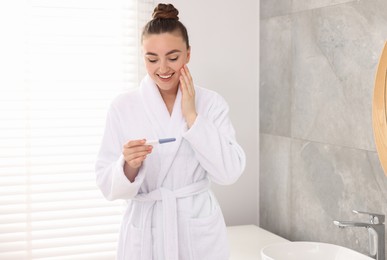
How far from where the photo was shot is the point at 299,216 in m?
2.48

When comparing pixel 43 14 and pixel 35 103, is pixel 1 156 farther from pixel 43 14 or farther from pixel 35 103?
pixel 43 14

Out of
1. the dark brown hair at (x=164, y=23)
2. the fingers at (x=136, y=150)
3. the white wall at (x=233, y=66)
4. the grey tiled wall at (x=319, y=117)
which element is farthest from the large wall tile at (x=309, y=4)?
the fingers at (x=136, y=150)

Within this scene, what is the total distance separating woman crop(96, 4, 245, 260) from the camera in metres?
1.65

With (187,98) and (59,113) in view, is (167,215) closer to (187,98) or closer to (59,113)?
(187,98)

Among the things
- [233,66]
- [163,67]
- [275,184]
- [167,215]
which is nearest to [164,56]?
[163,67]

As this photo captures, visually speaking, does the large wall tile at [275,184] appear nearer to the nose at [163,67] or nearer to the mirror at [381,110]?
the mirror at [381,110]

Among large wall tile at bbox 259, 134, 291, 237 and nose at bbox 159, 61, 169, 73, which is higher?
nose at bbox 159, 61, 169, 73

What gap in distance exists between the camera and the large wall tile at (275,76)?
2541 millimetres

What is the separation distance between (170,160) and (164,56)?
0.31 m

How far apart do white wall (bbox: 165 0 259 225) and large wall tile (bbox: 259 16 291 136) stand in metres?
0.06

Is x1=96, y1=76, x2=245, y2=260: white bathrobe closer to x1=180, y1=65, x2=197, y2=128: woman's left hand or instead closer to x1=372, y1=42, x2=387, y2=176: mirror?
x1=180, y1=65, x2=197, y2=128: woman's left hand

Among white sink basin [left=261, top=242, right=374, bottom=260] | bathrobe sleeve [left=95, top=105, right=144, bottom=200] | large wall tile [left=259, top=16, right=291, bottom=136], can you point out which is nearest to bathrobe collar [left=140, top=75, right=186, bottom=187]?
bathrobe sleeve [left=95, top=105, right=144, bottom=200]

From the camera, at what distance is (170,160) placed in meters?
1.69

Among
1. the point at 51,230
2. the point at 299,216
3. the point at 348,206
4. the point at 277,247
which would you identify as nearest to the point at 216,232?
the point at 277,247
